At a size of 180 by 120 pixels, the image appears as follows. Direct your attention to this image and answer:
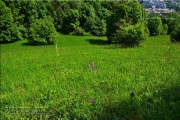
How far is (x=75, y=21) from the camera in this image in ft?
189

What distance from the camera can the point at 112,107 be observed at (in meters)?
3.59

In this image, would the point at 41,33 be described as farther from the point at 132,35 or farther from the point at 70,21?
the point at 132,35

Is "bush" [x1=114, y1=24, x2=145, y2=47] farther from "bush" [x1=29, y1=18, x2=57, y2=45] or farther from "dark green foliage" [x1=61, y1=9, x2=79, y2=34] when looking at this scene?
"dark green foliage" [x1=61, y1=9, x2=79, y2=34]

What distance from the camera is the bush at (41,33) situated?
1561 inches

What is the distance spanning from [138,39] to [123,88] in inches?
866

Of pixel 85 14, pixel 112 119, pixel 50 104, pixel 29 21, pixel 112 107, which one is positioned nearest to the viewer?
pixel 112 119

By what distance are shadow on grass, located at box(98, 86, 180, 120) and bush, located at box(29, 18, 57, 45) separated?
37156 mm

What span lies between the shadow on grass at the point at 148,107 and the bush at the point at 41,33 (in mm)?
37156

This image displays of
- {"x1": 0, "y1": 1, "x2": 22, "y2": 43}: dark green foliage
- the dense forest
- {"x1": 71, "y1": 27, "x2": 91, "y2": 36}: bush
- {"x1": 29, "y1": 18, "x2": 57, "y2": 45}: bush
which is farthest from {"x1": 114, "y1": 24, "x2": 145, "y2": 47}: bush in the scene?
{"x1": 71, "y1": 27, "x2": 91, "y2": 36}: bush

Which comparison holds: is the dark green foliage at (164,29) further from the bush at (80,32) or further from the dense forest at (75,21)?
the bush at (80,32)

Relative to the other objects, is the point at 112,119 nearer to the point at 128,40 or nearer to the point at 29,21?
the point at 128,40

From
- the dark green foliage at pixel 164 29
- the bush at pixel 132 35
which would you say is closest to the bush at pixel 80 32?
the dark green foliage at pixel 164 29

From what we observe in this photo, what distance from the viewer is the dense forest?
118 ft

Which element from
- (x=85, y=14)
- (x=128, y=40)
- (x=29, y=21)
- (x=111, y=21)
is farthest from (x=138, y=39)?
(x=85, y=14)
